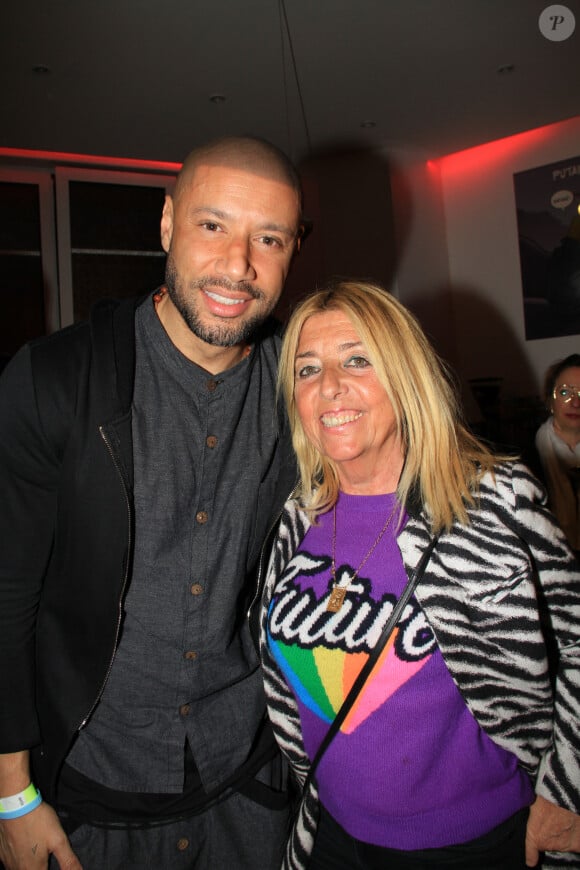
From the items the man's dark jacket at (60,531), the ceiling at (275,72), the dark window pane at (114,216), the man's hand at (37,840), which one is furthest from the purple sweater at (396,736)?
the dark window pane at (114,216)

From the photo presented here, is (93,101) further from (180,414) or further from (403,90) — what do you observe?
(180,414)

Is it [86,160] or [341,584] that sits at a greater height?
[86,160]

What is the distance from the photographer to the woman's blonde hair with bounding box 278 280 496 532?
151 centimetres

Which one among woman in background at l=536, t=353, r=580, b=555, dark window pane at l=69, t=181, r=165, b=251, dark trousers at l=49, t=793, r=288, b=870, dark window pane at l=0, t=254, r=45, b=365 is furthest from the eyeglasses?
dark window pane at l=0, t=254, r=45, b=365

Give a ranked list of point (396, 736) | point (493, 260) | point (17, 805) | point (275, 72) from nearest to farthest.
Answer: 1. point (396, 736)
2. point (17, 805)
3. point (275, 72)
4. point (493, 260)

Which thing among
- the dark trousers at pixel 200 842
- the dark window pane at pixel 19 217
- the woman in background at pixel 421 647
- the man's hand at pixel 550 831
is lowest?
the dark trousers at pixel 200 842

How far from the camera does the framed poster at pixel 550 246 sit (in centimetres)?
684

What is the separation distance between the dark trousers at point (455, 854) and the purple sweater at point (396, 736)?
0.9 inches

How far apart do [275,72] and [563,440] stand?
3.41 m

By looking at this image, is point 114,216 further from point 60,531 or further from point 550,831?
point 550,831

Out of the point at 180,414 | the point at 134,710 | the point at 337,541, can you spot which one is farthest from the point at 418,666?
the point at 180,414

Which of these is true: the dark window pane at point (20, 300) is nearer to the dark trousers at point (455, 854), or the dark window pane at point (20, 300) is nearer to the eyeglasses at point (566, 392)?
the eyeglasses at point (566, 392)

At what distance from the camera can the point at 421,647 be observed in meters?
1.40

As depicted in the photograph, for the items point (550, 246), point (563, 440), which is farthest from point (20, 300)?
point (563, 440)
